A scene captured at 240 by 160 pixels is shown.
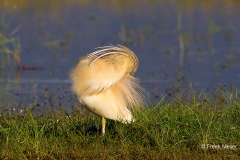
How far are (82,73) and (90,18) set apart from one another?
12587 millimetres

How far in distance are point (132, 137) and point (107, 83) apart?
0.57 meters

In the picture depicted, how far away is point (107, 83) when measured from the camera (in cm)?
522

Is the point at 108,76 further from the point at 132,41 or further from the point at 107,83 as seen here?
the point at 132,41

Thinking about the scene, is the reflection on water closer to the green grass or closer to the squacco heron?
the green grass

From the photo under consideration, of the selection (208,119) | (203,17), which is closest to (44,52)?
(203,17)

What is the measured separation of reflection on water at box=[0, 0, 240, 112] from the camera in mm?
10188

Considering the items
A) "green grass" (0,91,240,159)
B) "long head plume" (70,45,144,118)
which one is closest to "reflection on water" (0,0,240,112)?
"green grass" (0,91,240,159)

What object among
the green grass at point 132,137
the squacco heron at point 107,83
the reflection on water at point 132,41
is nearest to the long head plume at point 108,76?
the squacco heron at point 107,83

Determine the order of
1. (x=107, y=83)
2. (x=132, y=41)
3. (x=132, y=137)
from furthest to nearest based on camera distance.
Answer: (x=132, y=41) < (x=132, y=137) < (x=107, y=83)

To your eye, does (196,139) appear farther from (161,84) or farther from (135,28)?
(135,28)

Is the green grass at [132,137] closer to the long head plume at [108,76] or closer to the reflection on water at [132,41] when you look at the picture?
the long head plume at [108,76]

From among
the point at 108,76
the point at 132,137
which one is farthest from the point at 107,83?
the point at 132,137

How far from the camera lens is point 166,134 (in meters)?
5.35

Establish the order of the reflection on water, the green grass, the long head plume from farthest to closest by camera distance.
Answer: the reflection on water
the long head plume
the green grass
